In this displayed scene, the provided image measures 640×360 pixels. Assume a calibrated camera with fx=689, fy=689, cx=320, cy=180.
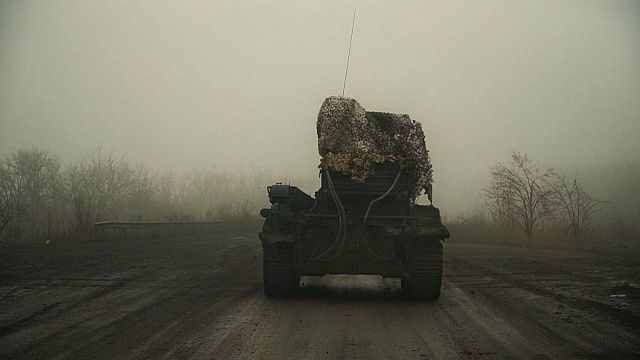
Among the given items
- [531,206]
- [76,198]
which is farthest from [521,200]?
[76,198]

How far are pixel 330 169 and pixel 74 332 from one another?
16.7ft

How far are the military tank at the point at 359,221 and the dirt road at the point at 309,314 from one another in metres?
0.48

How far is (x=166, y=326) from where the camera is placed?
28.1 ft

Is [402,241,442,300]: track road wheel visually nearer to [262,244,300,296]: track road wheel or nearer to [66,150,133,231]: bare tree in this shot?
[262,244,300,296]: track road wheel

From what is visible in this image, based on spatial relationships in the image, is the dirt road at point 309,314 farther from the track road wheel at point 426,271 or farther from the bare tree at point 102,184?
the bare tree at point 102,184

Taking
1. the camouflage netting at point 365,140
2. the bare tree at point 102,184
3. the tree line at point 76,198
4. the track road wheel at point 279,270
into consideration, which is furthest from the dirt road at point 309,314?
the bare tree at point 102,184

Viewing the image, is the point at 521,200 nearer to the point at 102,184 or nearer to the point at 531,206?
the point at 531,206

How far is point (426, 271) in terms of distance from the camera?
36.0 feet

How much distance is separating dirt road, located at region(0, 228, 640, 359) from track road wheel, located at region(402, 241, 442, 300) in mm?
272

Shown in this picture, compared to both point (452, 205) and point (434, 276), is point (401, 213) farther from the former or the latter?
point (452, 205)

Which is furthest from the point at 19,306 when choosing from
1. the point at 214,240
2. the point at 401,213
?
the point at 214,240

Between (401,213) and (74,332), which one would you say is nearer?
(74,332)

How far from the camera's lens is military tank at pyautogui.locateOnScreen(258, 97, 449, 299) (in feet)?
36.3

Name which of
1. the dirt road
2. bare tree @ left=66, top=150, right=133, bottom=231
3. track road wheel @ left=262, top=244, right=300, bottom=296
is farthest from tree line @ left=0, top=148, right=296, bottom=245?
track road wheel @ left=262, top=244, right=300, bottom=296
